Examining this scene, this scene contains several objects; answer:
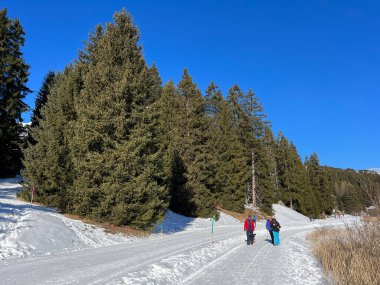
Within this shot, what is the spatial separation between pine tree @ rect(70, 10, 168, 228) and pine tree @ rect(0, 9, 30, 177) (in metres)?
16.3

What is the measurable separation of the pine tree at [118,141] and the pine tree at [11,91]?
16281 millimetres

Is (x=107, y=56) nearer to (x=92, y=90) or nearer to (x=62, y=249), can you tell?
(x=92, y=90)

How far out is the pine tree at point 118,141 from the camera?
714 inches

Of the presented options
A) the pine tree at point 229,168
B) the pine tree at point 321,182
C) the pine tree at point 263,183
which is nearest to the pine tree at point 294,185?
the pine tree at point 321,182

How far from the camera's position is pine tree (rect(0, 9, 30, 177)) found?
3238 centimetres

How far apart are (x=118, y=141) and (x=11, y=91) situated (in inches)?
858

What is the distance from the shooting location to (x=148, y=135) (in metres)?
19.3

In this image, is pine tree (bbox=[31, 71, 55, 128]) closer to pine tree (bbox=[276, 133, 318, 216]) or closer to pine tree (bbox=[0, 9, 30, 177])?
pine tree (bbox=[0, 9, 30, 177])

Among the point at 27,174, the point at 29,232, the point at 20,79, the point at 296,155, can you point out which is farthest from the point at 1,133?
the point at 296,155

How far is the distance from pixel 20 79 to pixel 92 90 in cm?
1983

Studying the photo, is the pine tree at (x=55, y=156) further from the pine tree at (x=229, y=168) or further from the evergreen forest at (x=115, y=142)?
the pine tree at (x=229, y=168)

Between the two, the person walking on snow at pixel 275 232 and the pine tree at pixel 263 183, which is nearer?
the person walking on snow at pixel 275 232

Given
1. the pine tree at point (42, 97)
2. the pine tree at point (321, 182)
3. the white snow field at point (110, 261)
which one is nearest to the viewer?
the white snow field at point (110, 261)

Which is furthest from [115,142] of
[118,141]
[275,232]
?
[275,232]
